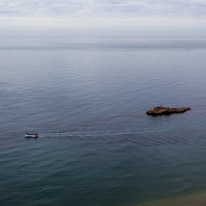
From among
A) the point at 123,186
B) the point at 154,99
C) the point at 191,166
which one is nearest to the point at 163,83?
the point at 154,99

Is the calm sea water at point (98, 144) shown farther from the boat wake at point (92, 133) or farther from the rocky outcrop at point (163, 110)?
the rocky outcrop at point (163, 110)

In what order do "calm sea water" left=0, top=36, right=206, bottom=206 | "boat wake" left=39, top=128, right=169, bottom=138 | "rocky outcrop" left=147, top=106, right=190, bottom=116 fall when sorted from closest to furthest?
"calm sea water" left=0, top=36, right=206, bottom=206 < "boat wake" left=39, top=128, right=169, bottom=138 < "rocky outcrop" left=147, top=106, right=190, bottom=116

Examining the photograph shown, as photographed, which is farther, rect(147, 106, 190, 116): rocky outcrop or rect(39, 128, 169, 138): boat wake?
rect(147, 106, 190, 116): rocky outcrop

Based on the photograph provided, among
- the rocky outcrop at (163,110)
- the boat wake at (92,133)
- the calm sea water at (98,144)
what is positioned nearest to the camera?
the calm sea water at (98,144)

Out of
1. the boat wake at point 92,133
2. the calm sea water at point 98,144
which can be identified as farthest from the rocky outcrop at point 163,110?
the boat wake at point 92,133

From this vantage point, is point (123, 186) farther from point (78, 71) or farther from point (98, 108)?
point (78, 71)

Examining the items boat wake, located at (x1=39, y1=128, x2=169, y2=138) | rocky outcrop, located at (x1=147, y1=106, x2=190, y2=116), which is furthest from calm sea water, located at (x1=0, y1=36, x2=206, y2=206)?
rocky outcrop, located at (x1=147, y1=106, x2=190, y2=116)

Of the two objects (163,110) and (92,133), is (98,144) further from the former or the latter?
(163,110)

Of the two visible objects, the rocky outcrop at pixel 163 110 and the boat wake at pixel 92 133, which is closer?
the boat wake at pixel 92 133

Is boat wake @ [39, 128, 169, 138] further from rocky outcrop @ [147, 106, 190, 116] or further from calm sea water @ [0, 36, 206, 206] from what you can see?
rocky outcrop @ [147, 106, 190, 116]

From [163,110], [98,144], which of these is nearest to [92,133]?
[98,144]

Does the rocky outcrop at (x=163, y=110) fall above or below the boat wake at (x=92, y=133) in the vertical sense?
above
